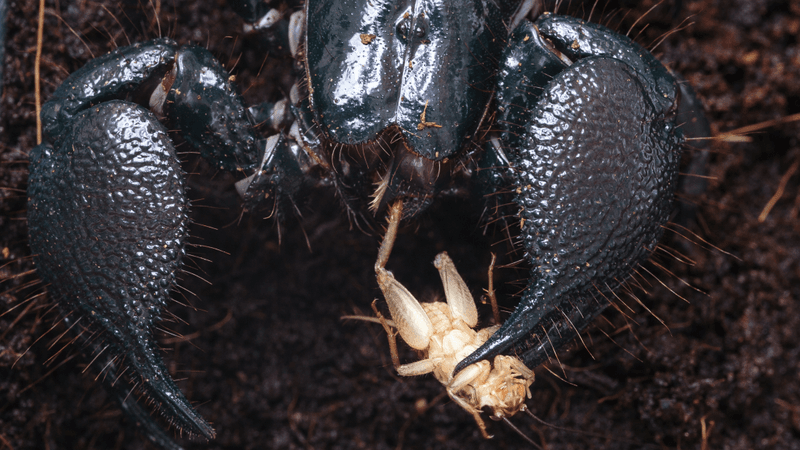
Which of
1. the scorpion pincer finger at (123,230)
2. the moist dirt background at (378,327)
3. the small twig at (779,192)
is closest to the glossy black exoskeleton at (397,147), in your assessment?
the scorpion pincer finger at (123,230)

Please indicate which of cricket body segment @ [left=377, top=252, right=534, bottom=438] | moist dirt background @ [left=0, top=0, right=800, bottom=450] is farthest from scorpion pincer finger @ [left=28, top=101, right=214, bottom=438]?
cricket body segment @ [left=377, top=252, right=534, bottom=438]

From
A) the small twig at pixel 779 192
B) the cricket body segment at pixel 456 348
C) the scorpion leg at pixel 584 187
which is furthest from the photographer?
the small twig at pixel 779 192

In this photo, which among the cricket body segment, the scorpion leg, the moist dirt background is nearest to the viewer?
the scorpion leg

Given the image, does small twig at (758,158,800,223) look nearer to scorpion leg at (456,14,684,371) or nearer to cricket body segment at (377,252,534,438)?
scorpion leg at (456,14,684,371)

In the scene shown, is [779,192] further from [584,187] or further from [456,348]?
[456,348]

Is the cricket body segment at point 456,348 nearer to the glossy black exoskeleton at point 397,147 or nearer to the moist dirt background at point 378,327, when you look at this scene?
the glossy black exoskeleton at point 397,147
